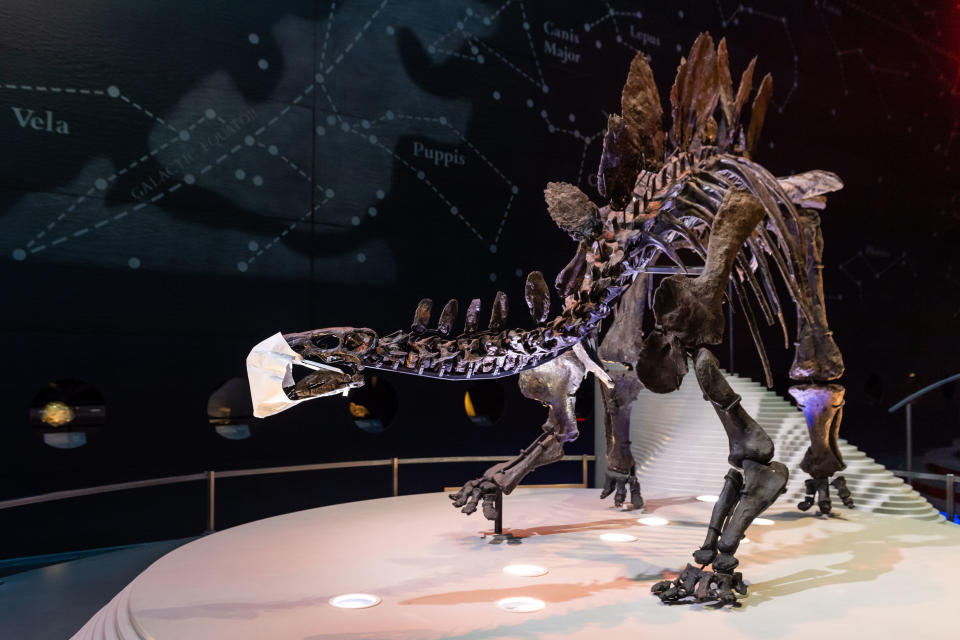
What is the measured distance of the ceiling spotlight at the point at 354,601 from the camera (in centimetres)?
387

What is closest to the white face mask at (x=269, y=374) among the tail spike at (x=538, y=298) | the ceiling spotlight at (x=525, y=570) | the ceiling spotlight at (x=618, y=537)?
the tail spike at (x=538, y=298)

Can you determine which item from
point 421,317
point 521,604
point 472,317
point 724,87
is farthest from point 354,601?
point 724,87

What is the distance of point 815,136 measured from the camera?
12.1 m

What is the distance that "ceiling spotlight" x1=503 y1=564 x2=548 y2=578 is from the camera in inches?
177

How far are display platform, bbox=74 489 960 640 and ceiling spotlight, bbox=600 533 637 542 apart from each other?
0.19ft

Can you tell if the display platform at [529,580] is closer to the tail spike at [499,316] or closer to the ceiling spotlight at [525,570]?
the ceiling spotlight at [525,570]

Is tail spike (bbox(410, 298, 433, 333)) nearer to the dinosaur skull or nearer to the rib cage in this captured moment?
the rib cage

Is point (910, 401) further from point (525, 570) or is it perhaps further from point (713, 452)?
point (525, 570)

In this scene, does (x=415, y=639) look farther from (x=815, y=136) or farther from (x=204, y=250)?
(x=815, y=136)

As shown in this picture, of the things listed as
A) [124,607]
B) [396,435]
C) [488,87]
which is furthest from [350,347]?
[488,87]

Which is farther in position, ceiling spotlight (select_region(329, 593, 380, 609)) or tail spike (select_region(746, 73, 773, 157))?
tail spike (select_region(746, 73, 773, 157))

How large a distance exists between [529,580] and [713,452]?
161 inches

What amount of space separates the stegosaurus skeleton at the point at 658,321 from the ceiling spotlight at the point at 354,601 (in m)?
1.08

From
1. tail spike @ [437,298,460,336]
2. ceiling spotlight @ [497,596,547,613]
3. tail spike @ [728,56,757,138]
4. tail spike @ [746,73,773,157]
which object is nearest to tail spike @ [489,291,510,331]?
tail spike @ [437,298,460,336]
